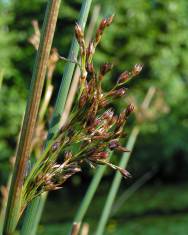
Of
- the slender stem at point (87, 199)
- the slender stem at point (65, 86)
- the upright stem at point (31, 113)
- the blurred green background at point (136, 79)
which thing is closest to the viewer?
the upright stem at point (31, 113)

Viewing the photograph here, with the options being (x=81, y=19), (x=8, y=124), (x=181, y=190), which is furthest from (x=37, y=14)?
(x=81, y=19)

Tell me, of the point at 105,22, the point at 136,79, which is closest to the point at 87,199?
the point at 105,22

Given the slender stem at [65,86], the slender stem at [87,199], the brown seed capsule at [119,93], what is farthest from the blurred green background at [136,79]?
the brown seed capsule at [119,93]

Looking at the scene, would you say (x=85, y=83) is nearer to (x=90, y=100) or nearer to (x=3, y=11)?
(x=90, y=100)

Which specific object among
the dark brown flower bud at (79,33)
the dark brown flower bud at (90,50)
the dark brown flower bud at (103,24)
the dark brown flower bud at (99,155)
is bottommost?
the dark brown flower bud at (99,155)

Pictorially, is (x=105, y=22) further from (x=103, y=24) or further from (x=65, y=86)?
(x=65, y=86)

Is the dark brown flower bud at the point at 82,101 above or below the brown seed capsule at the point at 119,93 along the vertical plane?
below

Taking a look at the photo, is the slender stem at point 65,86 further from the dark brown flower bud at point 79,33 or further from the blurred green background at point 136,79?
the blurred green background at point 136,79
